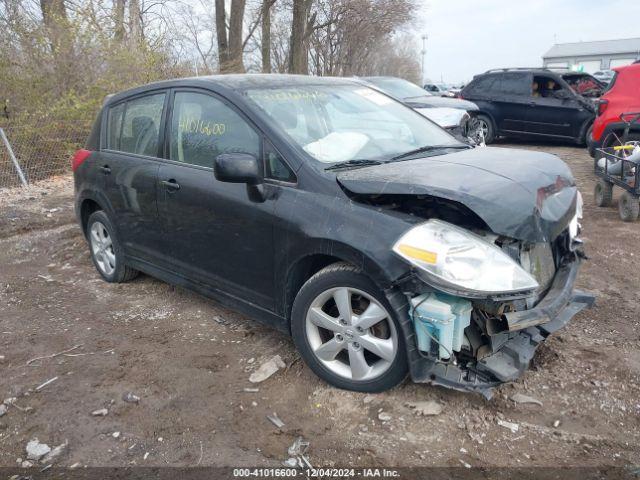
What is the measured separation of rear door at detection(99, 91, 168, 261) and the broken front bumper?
2.30 meters

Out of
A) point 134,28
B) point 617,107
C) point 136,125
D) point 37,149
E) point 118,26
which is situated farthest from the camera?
point 134,28

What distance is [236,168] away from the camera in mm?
2988

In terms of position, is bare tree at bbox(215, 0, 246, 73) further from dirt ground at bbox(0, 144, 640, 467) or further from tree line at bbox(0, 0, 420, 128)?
dirt ground at bbox(0, 144, 640, 467)

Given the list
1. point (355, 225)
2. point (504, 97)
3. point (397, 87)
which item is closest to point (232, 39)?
point (397, 87)

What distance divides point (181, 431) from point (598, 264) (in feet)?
13.2

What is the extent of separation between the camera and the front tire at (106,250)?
15.2ft

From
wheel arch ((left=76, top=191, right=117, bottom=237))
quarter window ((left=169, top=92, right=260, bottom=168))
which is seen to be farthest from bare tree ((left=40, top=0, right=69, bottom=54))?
quarter window ((left=169, top=92, right=260, bottom=168))

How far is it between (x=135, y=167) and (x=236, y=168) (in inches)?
61.0

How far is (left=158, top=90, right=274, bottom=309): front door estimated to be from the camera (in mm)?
3266

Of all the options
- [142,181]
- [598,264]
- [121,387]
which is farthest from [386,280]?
[598,264]

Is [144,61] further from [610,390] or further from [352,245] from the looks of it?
[610,390]

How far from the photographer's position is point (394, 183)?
8.93ft

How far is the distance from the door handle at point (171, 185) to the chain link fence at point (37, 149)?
22.6 feet

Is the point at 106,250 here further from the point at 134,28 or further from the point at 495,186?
the point at 134,28
